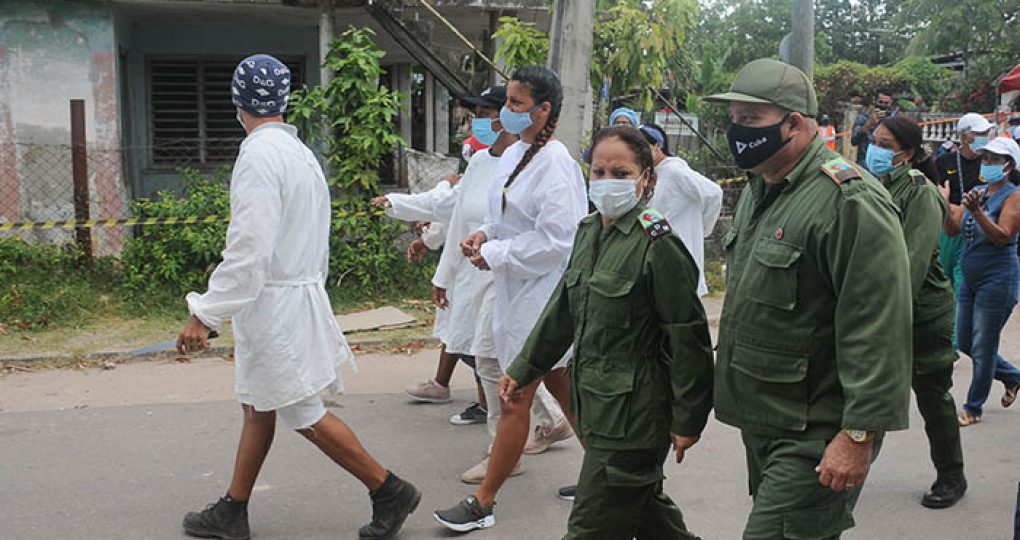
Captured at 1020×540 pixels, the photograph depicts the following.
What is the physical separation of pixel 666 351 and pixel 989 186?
328cm

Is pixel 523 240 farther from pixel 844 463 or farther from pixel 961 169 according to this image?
pixel 961 169

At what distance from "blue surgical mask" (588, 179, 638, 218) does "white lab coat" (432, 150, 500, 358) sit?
1608mm

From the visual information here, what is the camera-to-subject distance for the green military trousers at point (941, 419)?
4676 millimetres

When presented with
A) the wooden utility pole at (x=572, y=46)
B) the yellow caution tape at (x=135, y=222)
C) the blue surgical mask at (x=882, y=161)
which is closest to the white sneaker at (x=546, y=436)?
the blue surgical mask at (x=882, y=161)

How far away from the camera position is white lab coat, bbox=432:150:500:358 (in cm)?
523

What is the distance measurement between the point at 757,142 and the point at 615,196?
634 millimetres

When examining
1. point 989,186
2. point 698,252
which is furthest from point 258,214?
point 989,186

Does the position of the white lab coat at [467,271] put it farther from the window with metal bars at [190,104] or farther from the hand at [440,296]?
the window with metal bars at [190,104]

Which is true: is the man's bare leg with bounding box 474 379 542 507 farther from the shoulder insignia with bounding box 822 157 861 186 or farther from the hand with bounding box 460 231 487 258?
the shoulder insignia with bounding box 822 157 861 186

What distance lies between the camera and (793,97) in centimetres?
301

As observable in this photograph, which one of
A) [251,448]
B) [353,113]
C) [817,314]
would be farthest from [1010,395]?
[353,113]

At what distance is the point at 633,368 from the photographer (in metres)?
3.40

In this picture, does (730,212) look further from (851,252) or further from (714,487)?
(851,252)

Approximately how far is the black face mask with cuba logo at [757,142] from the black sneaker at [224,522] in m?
2.63
